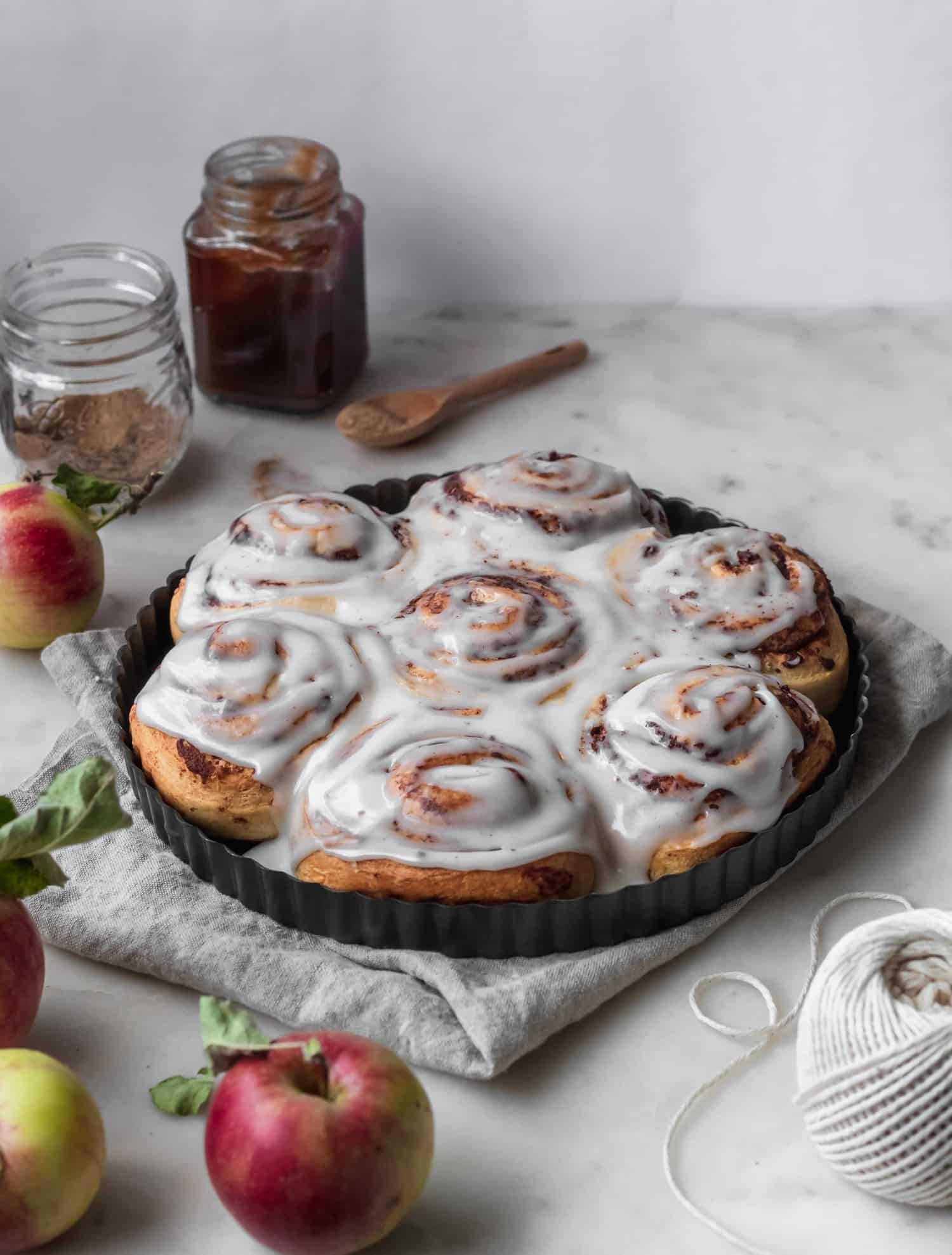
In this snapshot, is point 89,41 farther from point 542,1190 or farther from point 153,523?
point 542,1190

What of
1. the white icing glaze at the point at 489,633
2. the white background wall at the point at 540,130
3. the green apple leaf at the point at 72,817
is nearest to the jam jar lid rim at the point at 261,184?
the white background wall at the point at 540,130

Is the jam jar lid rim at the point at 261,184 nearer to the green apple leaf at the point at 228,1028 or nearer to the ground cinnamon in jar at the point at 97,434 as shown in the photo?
the ground cinnamon in jar at the point at 97,434

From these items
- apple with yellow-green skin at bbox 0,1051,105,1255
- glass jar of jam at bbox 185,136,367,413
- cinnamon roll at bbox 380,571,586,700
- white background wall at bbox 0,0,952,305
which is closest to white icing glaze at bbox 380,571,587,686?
cinnamon roll at bbox 380,571,586,700

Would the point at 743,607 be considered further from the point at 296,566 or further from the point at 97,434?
the point at 97,434

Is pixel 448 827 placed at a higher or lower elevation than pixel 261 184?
lower

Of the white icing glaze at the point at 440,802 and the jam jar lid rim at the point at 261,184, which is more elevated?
the jam jar lid rim at the point at 261,184

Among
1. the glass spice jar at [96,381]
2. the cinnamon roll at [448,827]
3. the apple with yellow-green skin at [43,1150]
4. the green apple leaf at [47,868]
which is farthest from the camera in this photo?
the glass spice jar at [96,381]

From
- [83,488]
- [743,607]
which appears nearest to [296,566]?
[83,488]
